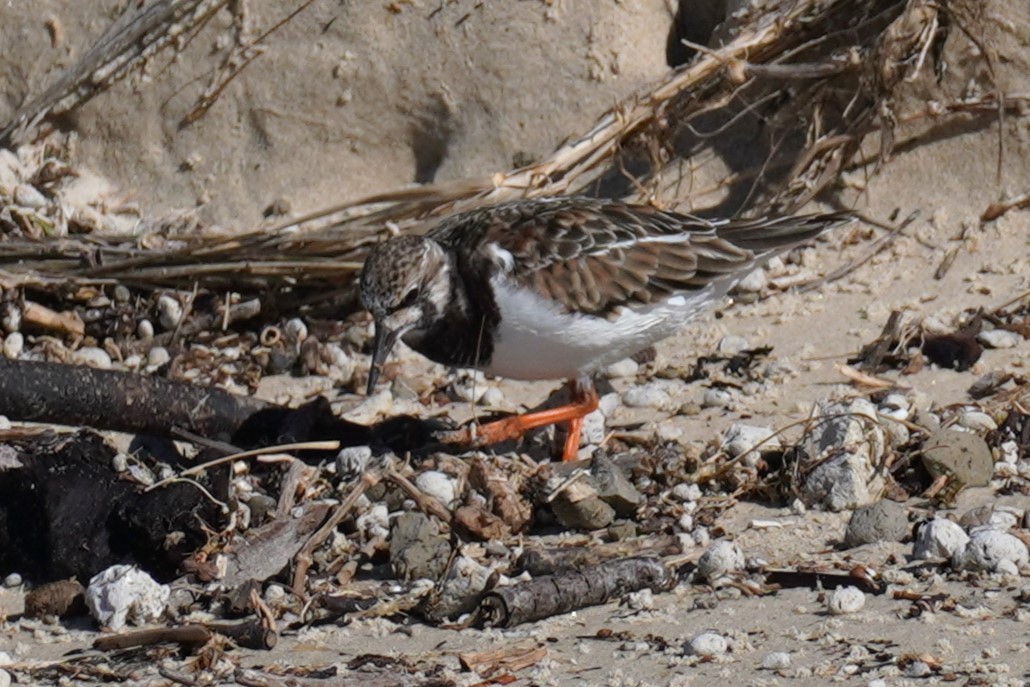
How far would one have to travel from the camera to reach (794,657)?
3.50 m

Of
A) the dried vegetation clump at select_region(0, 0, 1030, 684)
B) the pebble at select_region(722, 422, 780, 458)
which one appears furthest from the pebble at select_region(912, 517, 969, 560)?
the pebble at select_region(722, 422, 780, 458)

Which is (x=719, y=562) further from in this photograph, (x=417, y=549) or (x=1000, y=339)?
(x=1000, y=339)

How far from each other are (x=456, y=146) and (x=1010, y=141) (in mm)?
2044

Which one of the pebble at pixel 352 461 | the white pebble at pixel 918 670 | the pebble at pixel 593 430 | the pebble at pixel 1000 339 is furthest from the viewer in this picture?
the pebble at pixel 1000 339

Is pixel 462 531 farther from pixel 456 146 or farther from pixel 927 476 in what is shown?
pixel 456 146

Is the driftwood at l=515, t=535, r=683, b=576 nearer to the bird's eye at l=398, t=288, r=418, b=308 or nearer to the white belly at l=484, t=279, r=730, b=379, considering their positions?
the white belly at l=484, t=279, r=730, b=379

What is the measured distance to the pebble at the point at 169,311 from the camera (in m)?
5.97

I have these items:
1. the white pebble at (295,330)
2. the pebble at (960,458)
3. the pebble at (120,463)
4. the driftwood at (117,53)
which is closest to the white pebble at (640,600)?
the pebble at (960,458)

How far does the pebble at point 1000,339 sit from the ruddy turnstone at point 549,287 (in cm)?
71

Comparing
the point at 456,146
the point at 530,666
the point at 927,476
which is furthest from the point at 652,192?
the point at 530,666

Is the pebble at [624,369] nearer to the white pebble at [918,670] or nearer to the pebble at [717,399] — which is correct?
the pebble at [717,399]

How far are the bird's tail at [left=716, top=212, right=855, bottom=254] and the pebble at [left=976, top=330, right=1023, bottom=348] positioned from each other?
1.89 ft

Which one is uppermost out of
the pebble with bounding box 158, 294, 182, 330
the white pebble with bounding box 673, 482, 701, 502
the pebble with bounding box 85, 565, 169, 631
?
the pebble with bounding box 158, 294, 182, 330

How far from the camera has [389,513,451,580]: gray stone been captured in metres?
4.18
